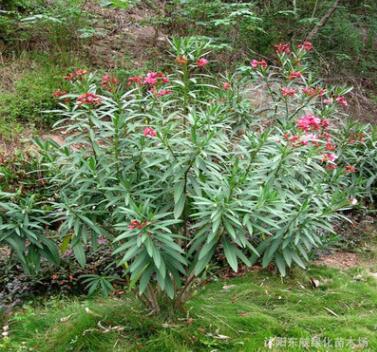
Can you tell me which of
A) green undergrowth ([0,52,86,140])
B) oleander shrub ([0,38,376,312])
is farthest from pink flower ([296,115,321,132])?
green undergrowth ([0,52,86,140])

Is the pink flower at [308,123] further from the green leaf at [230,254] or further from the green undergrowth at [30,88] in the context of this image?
the green undergrowth at [30,88]

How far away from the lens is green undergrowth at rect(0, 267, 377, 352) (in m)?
3.17

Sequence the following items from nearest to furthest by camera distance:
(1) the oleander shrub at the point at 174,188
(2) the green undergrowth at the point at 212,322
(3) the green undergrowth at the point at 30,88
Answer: (1) the oleander shrub at the point at 174,188, (2) the green undergrowth at the point at 212,322, (3) the green undergrowth at the point at 30,88

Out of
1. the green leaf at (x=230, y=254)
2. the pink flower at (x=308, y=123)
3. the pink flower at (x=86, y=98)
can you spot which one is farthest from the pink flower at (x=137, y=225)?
the pink flower at (x=308, y=123)

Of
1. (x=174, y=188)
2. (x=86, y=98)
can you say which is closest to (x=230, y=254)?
(x=174, y=188)

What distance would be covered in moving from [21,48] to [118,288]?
4.08 m

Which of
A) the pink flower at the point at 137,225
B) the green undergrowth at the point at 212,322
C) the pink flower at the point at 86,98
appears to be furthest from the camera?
the green undergrowth at the point at 212,322

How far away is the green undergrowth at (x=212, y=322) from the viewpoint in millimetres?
3170

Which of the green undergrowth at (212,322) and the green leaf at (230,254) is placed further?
the green undergrowth at (212,322)

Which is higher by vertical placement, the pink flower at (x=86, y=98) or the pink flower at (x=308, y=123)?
the pink flower at (x=86, y=98)

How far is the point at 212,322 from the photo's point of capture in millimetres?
3352

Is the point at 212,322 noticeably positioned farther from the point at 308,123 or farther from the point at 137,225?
the point at 308,123

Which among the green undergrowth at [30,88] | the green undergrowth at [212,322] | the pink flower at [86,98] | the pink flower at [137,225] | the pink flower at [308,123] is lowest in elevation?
the green undergrowth at [212,322]

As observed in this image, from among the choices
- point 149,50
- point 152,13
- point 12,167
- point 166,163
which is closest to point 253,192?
point 166,163
